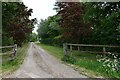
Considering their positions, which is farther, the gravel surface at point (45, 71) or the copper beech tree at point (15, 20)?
the copper beech tree at point (15, 20)

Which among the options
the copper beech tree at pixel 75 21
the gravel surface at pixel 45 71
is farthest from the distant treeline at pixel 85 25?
the gravel surface at pixel 45 71

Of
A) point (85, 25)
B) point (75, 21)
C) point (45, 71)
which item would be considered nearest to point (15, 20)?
point (75, 21)

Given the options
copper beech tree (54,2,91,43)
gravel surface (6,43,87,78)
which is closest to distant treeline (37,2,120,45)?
copper beech tree (54,2,91,43)

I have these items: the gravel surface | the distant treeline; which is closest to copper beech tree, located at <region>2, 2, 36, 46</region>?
the distant treeline

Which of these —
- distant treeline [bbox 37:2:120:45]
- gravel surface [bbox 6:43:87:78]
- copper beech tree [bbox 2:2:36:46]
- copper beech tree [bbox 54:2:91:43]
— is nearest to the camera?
gravel surface [bbox 6:43:87:78]

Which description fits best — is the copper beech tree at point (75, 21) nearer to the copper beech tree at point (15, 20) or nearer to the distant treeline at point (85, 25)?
the distant treeline at point (85, 25)

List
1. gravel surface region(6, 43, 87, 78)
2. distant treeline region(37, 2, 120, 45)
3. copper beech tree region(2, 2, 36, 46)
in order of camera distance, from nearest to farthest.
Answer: gravel surface region(6, 43, 87, 78)
distant treeline region(37, 2, 120, 45)
copper beech tree region(2, 2, 36, 46)

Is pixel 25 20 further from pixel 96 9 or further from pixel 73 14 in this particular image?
pixel 96 9

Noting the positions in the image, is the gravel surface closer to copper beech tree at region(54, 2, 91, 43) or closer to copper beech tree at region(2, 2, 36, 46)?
copper beech tree at region(54, 2, 91, 43)

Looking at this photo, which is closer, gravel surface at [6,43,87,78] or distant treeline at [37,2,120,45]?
gravel surface at [6,43,87,78]

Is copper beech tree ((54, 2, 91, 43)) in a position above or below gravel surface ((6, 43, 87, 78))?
above

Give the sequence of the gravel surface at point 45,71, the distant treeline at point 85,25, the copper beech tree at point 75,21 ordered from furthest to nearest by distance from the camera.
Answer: the copper beech tree at point 75,21, the distant treeline at point 85,25, the gravel surface at point 45,71

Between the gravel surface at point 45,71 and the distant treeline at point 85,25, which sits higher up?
the distant treeline at point 85,25

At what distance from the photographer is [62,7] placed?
2045 centimetres
